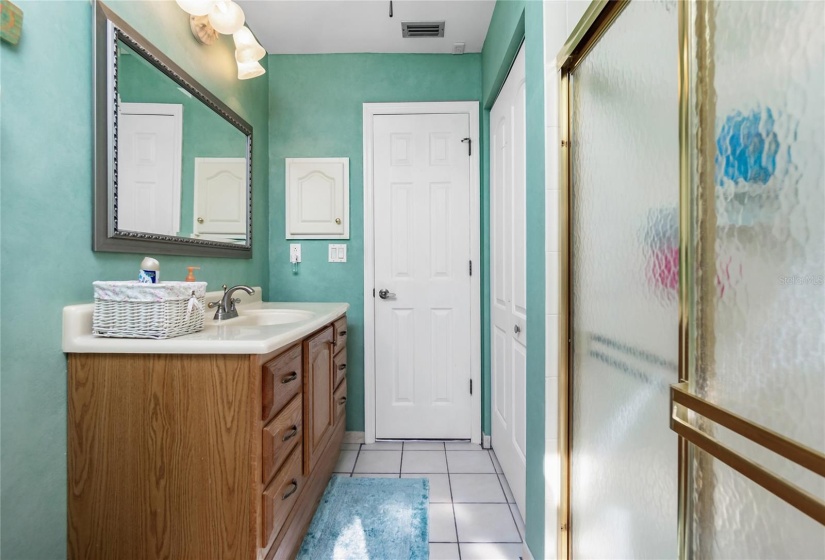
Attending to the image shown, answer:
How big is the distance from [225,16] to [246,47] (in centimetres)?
26

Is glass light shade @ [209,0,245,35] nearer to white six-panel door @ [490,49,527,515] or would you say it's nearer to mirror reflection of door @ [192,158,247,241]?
mirror reflection of door @ [192,158,247,241]

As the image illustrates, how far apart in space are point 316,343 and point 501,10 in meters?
1.82

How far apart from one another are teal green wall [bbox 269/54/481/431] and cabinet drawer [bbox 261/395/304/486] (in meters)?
1.07

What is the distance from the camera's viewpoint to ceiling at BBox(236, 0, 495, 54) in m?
1.92

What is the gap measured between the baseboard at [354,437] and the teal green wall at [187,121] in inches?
61.7

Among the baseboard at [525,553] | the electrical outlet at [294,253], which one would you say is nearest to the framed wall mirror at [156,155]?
the electrical outlet at [294,253]

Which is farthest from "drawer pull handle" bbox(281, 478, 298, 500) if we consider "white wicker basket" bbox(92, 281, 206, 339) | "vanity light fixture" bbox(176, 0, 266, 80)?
"vanity light fixture" bbox(176, 0, 266, 80)

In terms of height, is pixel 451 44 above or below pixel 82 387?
above

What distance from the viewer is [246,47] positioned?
174 centimetres

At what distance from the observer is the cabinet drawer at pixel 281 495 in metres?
1.05

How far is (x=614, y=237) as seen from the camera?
3.09 feet

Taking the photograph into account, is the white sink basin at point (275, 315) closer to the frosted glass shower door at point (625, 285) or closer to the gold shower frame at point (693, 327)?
the frosted glass shower door at point (625, 285)

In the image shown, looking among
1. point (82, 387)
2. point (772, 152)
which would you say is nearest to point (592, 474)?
→ point (772, 152)

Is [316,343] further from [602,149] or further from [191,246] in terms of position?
[602,149]
